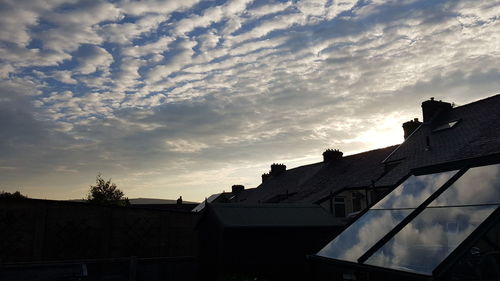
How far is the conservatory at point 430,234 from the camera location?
5410mm

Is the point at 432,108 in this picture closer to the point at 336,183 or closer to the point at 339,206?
the point at 336,183

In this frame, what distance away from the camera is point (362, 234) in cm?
781

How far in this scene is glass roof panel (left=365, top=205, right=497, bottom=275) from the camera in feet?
18.0

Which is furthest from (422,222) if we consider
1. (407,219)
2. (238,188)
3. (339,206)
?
(238,188)

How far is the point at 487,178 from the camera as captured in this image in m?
7.13

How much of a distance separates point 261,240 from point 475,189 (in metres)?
11.2

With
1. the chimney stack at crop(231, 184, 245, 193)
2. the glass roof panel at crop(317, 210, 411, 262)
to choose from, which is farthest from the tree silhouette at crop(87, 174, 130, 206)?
the glass roof panel at crop(317, 210, 411, 262)

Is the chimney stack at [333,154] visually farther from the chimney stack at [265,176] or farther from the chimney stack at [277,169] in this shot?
the chimney stack at [265,176]

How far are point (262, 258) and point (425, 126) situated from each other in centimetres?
1737

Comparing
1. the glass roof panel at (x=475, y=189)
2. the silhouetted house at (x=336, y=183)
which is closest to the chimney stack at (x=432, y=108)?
the silhouetted house at (x=336, y=183)

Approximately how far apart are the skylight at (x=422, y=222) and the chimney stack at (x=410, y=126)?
21.4 meters

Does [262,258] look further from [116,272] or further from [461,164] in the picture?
[461,164]

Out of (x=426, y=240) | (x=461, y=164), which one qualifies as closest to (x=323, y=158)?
(x=461, y=164)

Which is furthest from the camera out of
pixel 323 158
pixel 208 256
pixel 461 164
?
pixel 323 158
